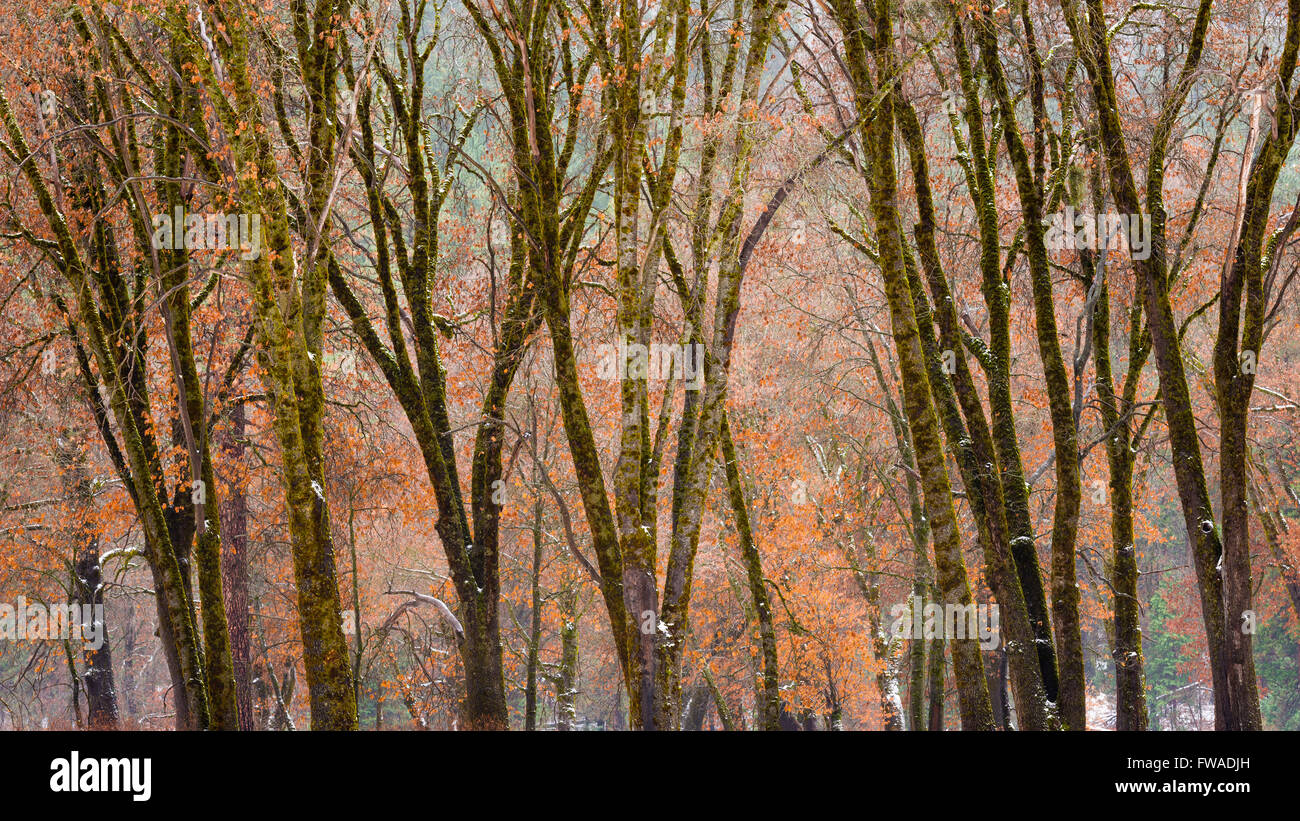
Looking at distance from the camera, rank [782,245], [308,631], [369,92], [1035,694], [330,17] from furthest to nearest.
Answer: [782,245], [369,92], [1035,694], [330,17], [308,631]

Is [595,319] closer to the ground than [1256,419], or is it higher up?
higher up

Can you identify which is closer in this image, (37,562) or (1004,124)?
(1004,124)

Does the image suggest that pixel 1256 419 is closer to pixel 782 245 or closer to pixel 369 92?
pixel 782 245

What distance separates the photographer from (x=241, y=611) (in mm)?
14680

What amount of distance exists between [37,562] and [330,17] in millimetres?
14714

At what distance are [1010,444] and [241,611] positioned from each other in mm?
11141

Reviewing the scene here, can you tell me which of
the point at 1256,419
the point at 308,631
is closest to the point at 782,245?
the point at 1256,419

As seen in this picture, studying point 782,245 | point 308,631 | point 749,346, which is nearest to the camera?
point 308,631

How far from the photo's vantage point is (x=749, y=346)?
808 inches

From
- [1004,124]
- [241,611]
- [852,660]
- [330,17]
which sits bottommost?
[852,660]

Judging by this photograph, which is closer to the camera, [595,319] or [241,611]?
[241,611]
